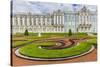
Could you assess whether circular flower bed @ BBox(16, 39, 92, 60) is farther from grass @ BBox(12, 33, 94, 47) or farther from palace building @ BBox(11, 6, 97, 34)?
palace building @ BBox(11, 6, 97, 34)

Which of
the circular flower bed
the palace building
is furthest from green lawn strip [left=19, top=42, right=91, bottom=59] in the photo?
the palace building

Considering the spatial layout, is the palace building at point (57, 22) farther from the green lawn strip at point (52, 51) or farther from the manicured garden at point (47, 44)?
the green lawn strip at point (52, 51)

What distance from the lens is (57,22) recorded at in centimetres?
214

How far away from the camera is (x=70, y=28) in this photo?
2.18 m

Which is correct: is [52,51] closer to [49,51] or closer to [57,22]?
[49,51]

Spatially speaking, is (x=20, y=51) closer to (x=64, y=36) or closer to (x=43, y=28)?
(x=43, y=28)

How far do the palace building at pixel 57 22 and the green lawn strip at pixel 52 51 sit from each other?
181mm

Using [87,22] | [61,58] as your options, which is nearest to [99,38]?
[87,22]

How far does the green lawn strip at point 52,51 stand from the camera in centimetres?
202

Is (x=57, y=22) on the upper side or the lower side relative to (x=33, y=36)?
upper

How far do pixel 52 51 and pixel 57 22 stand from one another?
340mm

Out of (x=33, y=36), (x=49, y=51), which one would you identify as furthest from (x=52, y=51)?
(x=33, y=36)

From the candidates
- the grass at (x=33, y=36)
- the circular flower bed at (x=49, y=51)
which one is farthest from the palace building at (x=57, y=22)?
the circular flower bed at (x=49, y=51)

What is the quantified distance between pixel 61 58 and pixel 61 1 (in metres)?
0.66
